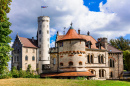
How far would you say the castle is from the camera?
3700 centimetres

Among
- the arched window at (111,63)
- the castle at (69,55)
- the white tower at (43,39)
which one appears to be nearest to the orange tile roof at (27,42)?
the castle at (69,55)

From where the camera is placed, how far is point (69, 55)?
37.2m

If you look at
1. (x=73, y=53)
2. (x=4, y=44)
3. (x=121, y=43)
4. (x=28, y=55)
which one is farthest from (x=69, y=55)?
→ (x=121, y=43)

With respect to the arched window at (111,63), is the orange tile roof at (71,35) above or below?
above

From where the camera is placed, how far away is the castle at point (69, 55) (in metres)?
37.0

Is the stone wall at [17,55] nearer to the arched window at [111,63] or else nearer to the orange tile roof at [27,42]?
the orange tile roof at [27,42]

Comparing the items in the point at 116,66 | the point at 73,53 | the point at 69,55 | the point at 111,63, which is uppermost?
the point at 73,53

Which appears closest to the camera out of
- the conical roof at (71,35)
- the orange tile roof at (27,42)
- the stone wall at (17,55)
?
the conical roof at (71,35)

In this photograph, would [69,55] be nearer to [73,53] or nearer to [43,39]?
[73,53]

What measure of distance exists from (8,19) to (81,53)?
16682 millimetres

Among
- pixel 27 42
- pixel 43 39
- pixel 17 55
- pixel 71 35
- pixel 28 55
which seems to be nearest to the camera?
pixel 71 35

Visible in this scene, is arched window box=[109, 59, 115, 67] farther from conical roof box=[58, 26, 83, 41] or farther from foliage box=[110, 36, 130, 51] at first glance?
foliage box=[110, 36, 130, 51]

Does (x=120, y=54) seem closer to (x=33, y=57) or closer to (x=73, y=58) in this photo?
(x=73, y=58)

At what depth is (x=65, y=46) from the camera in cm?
3794
